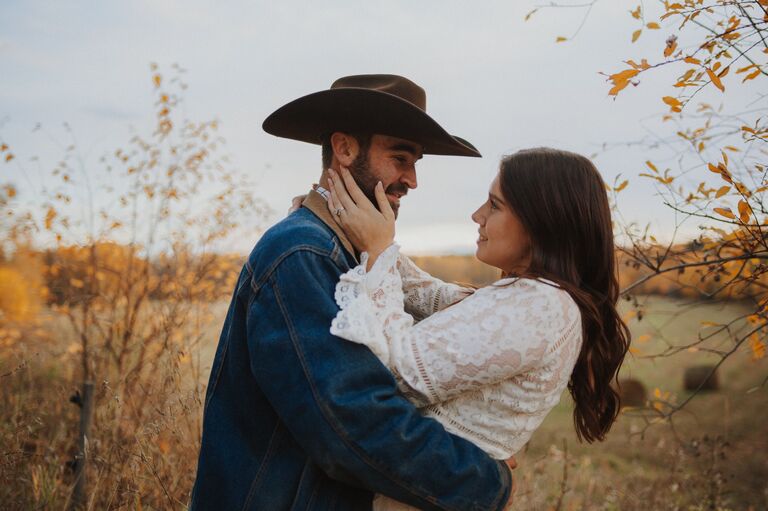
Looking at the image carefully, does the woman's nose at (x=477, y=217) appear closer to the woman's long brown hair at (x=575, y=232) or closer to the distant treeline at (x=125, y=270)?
the woman's long brown hair at (x=575, y=232)

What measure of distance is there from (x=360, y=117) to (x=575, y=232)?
909 millimetres

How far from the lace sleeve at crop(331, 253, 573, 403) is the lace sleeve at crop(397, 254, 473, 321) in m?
0.67

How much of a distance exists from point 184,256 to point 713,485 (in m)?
5.03

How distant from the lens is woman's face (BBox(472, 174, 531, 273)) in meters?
2.12

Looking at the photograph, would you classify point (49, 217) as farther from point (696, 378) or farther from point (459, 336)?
point (696, 378)

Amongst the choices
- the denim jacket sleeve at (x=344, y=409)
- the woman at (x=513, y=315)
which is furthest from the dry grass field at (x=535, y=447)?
the denim jacket sleeve at (x=344, y=409)

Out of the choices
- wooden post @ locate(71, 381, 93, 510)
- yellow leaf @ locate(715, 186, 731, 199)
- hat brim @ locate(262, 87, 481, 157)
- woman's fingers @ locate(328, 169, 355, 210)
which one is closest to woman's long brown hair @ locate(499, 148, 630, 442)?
hat brim @ locate(262, 87, 481, 157)

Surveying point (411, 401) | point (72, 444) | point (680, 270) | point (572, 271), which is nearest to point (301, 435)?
point (411, 401)

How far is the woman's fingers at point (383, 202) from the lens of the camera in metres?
2.11

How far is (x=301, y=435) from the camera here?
1.69 meters

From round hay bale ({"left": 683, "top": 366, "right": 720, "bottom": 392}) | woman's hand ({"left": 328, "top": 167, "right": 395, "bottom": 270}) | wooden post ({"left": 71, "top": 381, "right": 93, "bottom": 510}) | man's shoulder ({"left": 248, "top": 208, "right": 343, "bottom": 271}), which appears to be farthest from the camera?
round hay bale ({"left": 683, "top": 366, "right": 720, "bottom": 392})

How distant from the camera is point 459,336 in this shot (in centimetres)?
176

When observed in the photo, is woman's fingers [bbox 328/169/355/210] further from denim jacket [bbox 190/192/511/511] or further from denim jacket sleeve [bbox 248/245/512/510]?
denim jacket sleeve [bbox 248/245/512/510]

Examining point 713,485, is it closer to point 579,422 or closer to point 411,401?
point 579,422
